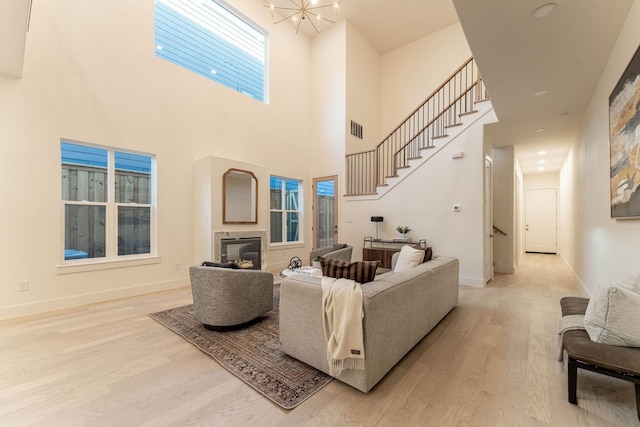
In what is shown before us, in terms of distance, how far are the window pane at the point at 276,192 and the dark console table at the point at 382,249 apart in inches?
93.1

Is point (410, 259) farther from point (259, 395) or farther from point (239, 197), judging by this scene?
point (239, 197)

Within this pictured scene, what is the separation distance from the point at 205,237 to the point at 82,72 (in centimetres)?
299

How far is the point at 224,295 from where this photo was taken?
2.87 meters

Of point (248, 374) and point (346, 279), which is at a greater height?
point (346, 279)

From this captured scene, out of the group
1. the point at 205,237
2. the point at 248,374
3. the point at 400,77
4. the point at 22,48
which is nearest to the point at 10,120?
the point at 22,48

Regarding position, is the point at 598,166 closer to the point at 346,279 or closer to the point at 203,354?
the point at 346,279

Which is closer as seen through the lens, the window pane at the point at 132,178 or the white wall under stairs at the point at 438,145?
the window pane at the point at 132,178

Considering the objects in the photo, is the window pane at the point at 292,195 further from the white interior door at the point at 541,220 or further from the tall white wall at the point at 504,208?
the white interior door at the point at 541,220

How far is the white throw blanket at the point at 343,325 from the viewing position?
1.84 m

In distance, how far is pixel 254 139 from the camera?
6.18m

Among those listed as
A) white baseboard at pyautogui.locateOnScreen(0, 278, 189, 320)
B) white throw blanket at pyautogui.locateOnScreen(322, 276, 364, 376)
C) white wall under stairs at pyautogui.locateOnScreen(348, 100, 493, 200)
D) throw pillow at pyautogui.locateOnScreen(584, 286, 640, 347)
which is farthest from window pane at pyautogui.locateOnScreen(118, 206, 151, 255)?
throw pillow at pyautogui.locateOnScreen(584, 286, 640, 347)

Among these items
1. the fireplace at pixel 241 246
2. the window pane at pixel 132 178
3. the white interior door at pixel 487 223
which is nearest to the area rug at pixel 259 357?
the fireplace at pixel 241 246

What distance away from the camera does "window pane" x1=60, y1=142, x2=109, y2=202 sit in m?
3.88

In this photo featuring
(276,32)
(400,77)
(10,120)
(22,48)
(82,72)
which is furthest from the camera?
(400,77)
